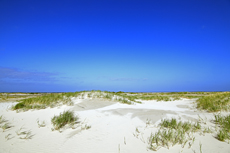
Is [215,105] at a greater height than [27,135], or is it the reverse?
[215,105]

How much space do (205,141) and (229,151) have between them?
504 mm

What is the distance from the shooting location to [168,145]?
107 inches

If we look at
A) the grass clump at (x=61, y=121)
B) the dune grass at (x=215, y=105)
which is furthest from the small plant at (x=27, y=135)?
the dune grass at (x=215, y=105)

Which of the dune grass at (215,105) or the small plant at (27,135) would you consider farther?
the dune grass at (215,105)

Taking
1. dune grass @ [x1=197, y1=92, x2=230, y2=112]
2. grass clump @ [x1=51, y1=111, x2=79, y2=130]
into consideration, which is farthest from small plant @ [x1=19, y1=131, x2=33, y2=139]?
dune grass @ [x1=197, y1=92, x2=230, y2=112]

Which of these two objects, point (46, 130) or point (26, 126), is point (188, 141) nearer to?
point (46, 130)

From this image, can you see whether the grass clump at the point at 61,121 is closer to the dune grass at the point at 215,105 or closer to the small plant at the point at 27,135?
the small plant at the point at 27,135

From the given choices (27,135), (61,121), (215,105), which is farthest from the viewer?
(215,105)

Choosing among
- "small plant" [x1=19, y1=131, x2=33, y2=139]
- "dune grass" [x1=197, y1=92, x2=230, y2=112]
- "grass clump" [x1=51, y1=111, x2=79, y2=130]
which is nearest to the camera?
"small plant" [x1=19, y1=131, x2=33, y2=139]

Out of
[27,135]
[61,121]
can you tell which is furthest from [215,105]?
[27,135]

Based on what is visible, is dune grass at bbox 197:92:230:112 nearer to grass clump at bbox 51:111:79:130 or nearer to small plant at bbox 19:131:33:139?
grass clump at bbox 51:111:79:130

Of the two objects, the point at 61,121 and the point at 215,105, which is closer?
the point at 61,121

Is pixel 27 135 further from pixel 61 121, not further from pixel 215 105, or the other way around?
pixel 215 105

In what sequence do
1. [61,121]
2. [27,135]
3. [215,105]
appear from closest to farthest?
1. [27,135]
2. [61,121]
3. [215,105]
